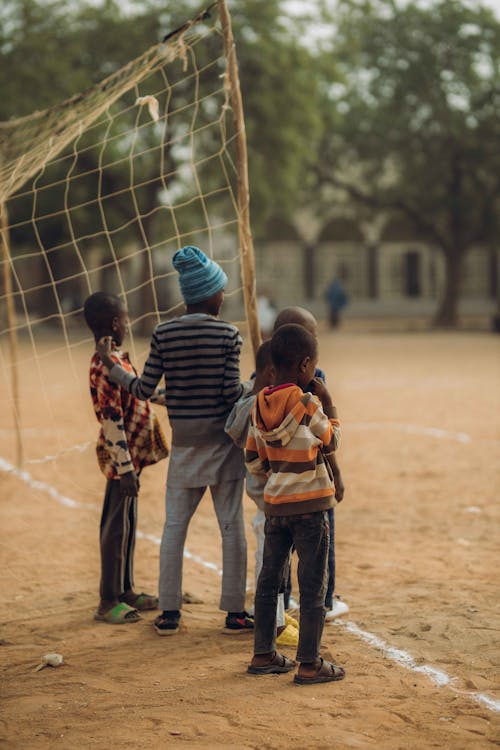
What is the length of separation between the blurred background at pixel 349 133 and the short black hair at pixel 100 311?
36.9ft

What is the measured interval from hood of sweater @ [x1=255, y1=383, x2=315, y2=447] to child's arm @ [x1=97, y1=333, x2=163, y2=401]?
0.73 metres

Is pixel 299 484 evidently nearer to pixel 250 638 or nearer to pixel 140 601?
pixel 250 638

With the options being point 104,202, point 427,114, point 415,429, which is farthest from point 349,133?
point 415,429

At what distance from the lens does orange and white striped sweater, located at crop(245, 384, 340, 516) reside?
3.86 meters

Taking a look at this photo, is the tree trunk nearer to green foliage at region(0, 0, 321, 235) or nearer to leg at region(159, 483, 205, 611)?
green foliage at region(0, 0, 321, 235)

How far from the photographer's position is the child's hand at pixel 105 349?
4.64m

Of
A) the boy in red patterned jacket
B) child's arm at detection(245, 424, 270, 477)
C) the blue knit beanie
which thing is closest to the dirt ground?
the boy in red patterned jacket

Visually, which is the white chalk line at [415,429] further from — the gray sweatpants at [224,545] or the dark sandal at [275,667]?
the dark sandal at [275,667]

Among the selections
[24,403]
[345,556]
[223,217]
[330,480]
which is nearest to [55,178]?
[223,217]

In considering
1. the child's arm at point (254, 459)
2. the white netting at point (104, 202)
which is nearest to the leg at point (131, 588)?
the white netting at point (104, 202)

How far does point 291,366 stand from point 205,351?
62cm

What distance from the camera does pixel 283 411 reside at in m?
3.87

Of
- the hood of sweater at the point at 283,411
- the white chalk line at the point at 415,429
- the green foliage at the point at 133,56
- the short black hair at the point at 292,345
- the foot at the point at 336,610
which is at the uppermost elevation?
the green foliage at the point at 133,56

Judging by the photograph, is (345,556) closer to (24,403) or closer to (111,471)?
(111,471)
